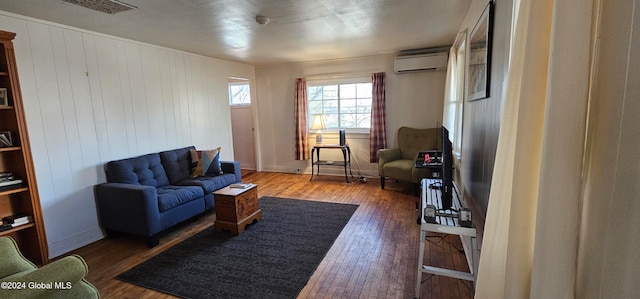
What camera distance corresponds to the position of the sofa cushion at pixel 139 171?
3082mm

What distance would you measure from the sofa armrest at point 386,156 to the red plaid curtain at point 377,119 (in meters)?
0.28

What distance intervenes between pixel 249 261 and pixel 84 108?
239 centimetres

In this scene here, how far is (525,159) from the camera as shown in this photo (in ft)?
2.94

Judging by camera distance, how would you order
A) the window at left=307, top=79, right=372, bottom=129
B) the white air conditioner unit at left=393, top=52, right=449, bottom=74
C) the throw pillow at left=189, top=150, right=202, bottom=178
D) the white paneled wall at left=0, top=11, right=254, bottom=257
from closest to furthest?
the white paneled wall at left=0, top=11, right=254, bottom=257 → the throw pillow at left=189, top=150, right=202, bottom=178 → the white air conditioner unit at left=393, top=52, right=449, bottom=74 → the window at left=307, top=79, right=372, bottom=129

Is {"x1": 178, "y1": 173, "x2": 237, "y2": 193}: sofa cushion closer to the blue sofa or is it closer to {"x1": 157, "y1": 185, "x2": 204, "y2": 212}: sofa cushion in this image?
the blue sofa

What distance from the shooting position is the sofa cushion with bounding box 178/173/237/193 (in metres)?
3.45

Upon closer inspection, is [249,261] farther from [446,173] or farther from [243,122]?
[243,122]

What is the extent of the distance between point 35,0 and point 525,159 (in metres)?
3.29

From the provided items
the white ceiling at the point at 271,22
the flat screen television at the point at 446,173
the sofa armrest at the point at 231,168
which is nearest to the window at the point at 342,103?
the white ceiling at the point at 271,22

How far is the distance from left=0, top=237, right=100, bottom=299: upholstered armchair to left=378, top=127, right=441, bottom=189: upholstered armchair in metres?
3.63

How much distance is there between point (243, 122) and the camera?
612 centimetres

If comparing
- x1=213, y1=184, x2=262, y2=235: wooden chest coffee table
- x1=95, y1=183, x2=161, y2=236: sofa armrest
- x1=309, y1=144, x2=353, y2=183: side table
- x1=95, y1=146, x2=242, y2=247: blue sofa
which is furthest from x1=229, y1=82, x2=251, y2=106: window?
x1=95, y1=183, x2=161, y2=236: sofa armrest

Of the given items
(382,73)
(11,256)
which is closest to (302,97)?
(382,73)

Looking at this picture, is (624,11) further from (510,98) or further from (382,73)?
(382,73)
